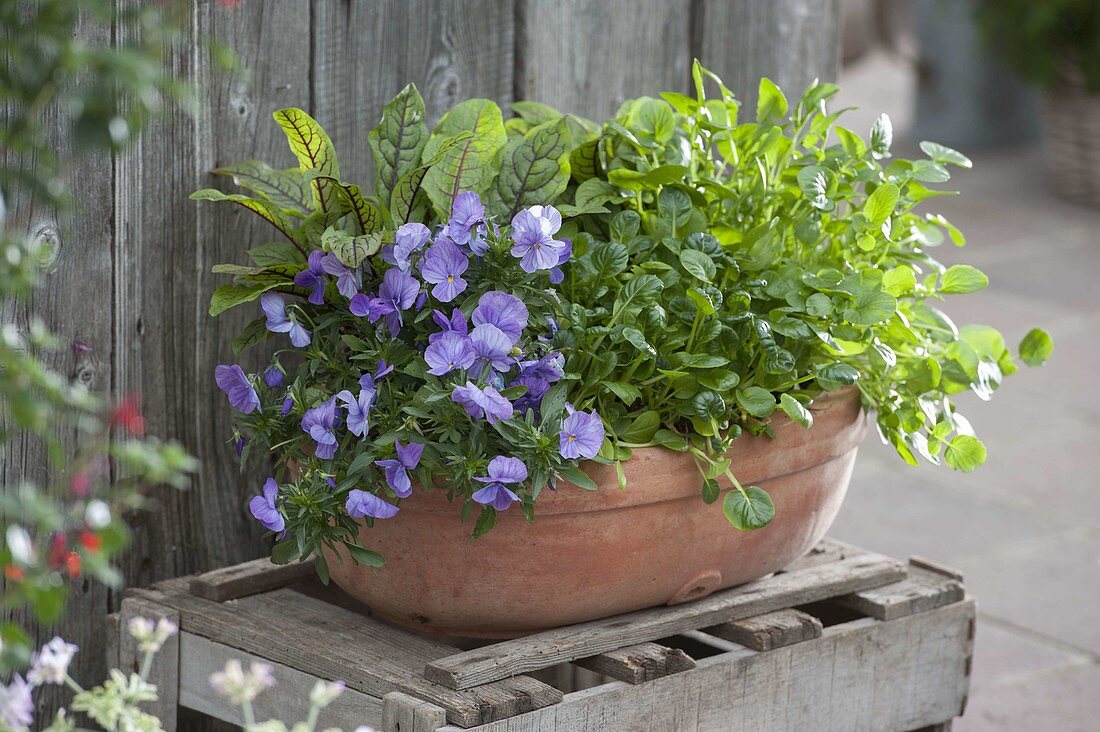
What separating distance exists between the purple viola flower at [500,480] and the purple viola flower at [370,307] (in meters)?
0.19

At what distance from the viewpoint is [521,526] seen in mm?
1376

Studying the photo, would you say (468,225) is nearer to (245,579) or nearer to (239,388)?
(239,388)

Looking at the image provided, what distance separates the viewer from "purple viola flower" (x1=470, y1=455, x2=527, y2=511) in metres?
1.24

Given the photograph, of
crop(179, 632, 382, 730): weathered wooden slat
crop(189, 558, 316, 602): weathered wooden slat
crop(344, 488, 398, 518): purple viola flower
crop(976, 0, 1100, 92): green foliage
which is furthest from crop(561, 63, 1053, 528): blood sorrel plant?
crop(976, 0, 1100, 92): green foliage

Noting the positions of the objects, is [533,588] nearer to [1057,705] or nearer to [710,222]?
[710,222]

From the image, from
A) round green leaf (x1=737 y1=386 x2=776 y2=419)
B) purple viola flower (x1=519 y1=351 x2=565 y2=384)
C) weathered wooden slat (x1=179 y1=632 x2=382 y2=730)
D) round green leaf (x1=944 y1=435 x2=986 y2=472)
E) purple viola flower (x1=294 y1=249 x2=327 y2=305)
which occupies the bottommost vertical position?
weathered wooden slat (x1=179 y1=632 x2=382 y2=730)

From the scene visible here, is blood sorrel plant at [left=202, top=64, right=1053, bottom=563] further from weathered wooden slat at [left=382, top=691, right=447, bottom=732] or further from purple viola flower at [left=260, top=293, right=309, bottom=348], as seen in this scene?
weathered wooden slat at [left=382, top=691, right=447, bottom=732]

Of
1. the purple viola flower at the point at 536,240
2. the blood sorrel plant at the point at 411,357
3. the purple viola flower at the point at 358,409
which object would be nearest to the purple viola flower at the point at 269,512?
the blood sorrel plant at the point at 411,357

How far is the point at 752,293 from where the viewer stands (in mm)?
1462

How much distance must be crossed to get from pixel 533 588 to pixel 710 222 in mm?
449

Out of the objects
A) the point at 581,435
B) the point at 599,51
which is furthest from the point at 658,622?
the point at 599,51

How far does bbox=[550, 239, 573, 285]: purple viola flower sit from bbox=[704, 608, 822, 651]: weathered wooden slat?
426 millimetres

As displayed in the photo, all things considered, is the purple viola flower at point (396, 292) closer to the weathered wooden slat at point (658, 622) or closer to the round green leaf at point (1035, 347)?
the weathered wooden slat at point (658, 622)

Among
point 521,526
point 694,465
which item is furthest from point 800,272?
point 521,526
